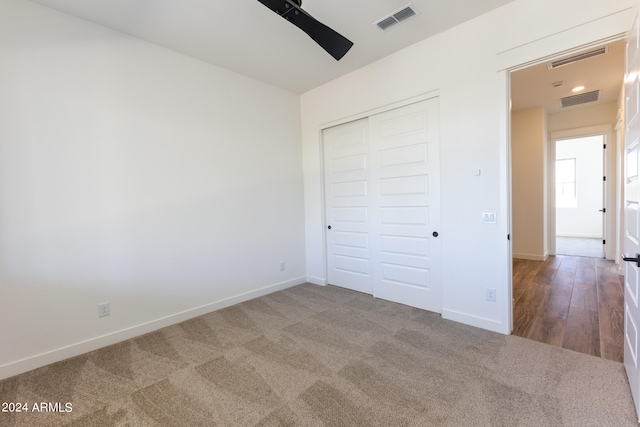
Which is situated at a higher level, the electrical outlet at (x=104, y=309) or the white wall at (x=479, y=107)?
the white wall at (x=479, y=107)

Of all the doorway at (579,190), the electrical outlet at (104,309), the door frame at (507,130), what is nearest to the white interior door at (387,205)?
the door frame at (507,130)

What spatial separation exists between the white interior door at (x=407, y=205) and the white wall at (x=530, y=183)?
3227 mm

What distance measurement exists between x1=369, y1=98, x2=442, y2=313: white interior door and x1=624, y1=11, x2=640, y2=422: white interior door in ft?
4.57

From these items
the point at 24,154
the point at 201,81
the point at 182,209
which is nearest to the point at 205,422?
the point at 182,209

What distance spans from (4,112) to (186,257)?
1864 millimetres

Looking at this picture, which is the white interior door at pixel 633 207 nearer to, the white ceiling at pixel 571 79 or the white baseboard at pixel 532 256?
the white ceiling at pixel 571 79

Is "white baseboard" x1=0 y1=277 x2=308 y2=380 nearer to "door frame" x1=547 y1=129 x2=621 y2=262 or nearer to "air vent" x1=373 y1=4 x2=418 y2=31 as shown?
"air vent" x1=373 y1=4 x2=418 y2=31

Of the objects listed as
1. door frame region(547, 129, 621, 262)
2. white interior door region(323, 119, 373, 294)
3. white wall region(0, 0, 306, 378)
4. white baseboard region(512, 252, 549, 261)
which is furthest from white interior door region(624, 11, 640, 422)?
door frame region(547, 129, 621, 262)

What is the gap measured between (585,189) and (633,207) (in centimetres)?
833

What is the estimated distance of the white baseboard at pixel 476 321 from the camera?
2.61m

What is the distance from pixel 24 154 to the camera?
225 centimetres

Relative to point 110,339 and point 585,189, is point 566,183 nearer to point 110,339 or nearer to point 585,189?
point 585,189

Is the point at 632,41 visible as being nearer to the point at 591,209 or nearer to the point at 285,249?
the point at 285,249

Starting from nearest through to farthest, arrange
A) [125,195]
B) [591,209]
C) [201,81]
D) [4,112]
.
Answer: [4,112] < [125,195] < [201,81] < [591,209]
